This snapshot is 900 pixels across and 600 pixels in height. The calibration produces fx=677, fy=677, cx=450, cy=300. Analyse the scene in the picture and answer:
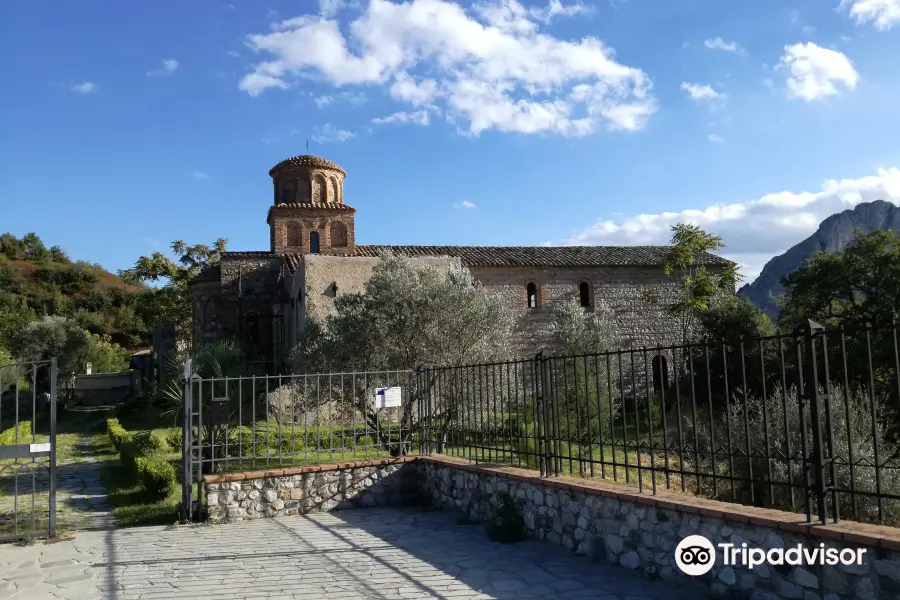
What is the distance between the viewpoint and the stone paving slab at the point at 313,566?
200 inches

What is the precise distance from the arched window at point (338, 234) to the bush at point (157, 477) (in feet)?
61.1

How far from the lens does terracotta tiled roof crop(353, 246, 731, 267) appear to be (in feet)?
85.9

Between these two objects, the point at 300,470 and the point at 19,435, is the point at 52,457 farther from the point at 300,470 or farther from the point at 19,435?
the point at 19,435

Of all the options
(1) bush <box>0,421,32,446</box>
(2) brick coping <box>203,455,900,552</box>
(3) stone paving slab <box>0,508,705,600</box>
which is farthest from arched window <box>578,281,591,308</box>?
(3) stone paving slab <box>0,508,705,600</box>

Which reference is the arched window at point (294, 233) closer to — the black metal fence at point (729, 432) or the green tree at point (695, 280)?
the green tree at point (695, 280)

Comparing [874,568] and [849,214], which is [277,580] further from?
[849,214]

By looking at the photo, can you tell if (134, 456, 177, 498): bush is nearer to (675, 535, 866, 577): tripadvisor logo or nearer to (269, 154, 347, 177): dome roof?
(675, 535, 866, 577): tripadvisor logo

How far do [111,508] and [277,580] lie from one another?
5769mm

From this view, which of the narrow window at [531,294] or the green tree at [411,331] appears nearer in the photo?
the green tree at [411,331]

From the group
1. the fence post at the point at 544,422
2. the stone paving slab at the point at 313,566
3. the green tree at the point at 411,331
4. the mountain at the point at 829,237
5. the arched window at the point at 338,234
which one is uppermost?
the mountain at the point at 829,237

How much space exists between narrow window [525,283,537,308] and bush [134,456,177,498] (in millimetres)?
18253

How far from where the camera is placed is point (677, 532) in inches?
190

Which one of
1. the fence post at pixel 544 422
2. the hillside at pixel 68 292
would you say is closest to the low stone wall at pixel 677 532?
the fence post at pixel 544 422

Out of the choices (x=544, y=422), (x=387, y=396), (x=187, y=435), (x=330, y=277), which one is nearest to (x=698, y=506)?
(x=544, y=422)
